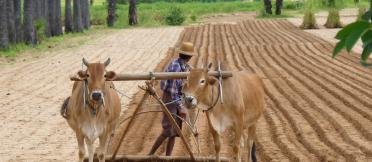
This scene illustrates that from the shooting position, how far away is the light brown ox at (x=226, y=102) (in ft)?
24.7

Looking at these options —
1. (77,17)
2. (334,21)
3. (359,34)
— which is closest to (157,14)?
(77,17)

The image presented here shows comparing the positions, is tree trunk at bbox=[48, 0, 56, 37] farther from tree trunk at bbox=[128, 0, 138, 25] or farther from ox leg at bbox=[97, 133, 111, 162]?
ox leg at bbox=[97, 133, 111, 162]

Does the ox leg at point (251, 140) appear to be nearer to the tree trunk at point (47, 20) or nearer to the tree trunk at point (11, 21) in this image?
the tree trunk at point (11, 21)

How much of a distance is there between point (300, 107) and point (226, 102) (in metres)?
7.17

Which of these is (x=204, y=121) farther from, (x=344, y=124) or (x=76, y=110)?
(x=76, y=110)

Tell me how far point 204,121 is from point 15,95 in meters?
5.83

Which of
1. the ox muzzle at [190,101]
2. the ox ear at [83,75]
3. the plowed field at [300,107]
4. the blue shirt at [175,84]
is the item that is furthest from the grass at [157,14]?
the ox ear at [83,75]

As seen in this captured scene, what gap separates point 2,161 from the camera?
10.1 meters

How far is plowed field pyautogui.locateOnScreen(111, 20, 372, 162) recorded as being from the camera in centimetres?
1071

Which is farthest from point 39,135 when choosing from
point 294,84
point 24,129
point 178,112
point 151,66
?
point 151,66

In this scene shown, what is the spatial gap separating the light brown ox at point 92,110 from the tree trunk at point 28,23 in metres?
23.0

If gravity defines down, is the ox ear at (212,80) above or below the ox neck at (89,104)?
above

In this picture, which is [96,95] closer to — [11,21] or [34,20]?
[11,21]

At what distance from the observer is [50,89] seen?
18.7 metres
